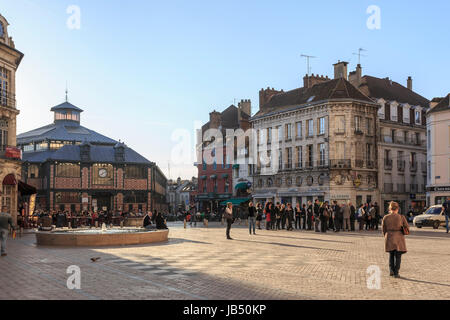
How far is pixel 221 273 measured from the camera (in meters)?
11.6

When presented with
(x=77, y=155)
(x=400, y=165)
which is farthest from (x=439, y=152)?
(x=77, y=155)

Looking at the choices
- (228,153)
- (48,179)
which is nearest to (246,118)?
(228,153)

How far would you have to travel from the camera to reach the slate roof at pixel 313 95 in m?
50.2

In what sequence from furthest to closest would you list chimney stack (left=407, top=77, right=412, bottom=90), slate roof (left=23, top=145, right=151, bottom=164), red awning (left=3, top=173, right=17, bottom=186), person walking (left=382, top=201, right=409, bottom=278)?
chimney stack (left=407, top=77, right=412, bottom=90) → slate roof (left=23, top=145, right=151, bottom=164) → red awning (left=3, top=173, right=17, bottom=186) → person walking (left=382, top=201, right=409, bottom=278)

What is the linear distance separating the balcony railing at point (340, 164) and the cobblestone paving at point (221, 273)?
3097 cm

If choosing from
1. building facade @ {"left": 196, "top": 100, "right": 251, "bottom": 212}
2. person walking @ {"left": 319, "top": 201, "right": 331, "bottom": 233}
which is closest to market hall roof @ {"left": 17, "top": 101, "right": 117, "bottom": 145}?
building facade @ {"left": 196, "top": 100, "right": 251, "bottom": 212}

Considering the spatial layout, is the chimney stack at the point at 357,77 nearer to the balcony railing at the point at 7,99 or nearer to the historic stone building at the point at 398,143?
the historic stone building at the point at 398,143

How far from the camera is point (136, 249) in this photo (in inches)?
700

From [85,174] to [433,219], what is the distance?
3995 centimetres

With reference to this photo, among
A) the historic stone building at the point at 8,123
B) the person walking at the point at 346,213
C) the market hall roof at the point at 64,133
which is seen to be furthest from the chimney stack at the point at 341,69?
the historic stone building at the point at 8,123

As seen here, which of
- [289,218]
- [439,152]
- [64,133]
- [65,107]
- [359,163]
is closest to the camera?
[289,218]

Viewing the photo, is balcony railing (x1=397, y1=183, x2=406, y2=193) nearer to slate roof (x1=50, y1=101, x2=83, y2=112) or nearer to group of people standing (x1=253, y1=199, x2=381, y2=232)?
group of people standing (x1=253, y1=199, x2=381, y2=232)

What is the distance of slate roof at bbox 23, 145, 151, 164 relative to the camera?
59.8 m

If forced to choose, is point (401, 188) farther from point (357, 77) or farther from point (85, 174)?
point (85, 174)
